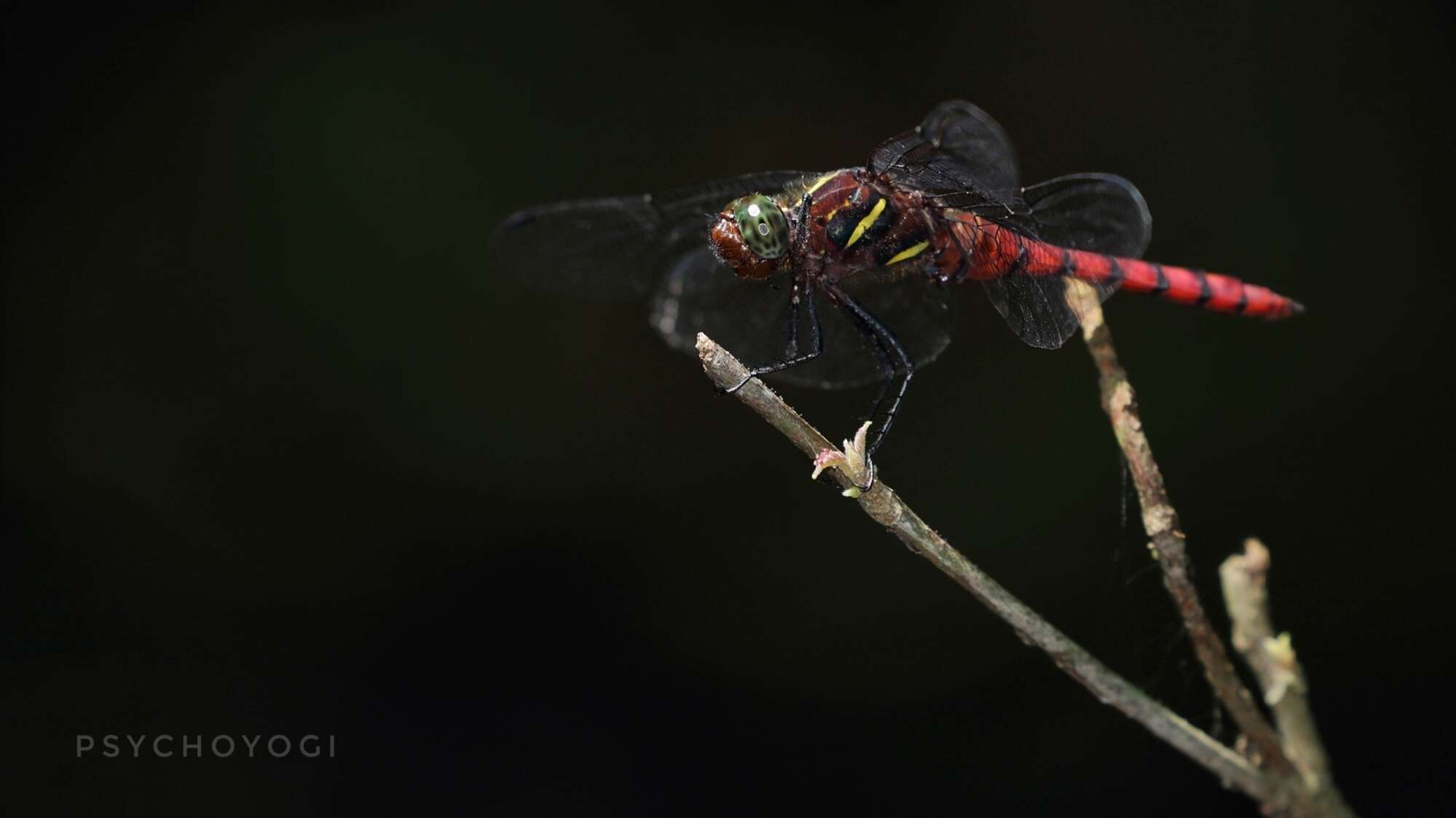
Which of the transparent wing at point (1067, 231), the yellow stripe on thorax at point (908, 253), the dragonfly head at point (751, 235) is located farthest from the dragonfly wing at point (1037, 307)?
the dragonfly head at point (751, 235)

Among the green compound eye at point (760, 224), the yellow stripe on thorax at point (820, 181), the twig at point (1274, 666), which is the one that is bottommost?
the twig at point (1274, 666)

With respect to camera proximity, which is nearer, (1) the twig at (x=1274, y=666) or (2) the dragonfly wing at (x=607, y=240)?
(1) the twig at (x=1274, y=666)

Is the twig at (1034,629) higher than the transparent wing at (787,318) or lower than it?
lower

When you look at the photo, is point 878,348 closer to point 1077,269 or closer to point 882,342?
point 882,342

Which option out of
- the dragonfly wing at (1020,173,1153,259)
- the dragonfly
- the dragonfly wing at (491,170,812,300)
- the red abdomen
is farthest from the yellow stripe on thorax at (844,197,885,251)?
the dragonfly wing at (491,170,812,300)

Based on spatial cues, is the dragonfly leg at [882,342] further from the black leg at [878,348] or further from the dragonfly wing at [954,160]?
the dragonfly wing at [954,160]

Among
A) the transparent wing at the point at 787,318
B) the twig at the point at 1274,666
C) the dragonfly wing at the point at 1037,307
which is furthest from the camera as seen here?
the transparent wing at the point at 787,318

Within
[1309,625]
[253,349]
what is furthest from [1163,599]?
[253,349]

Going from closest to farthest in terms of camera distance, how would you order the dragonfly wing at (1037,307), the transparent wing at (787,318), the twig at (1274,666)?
the twig at (1274,666)
the dragonfly wing at (1037,307)
the transparent wing at (787,318)
